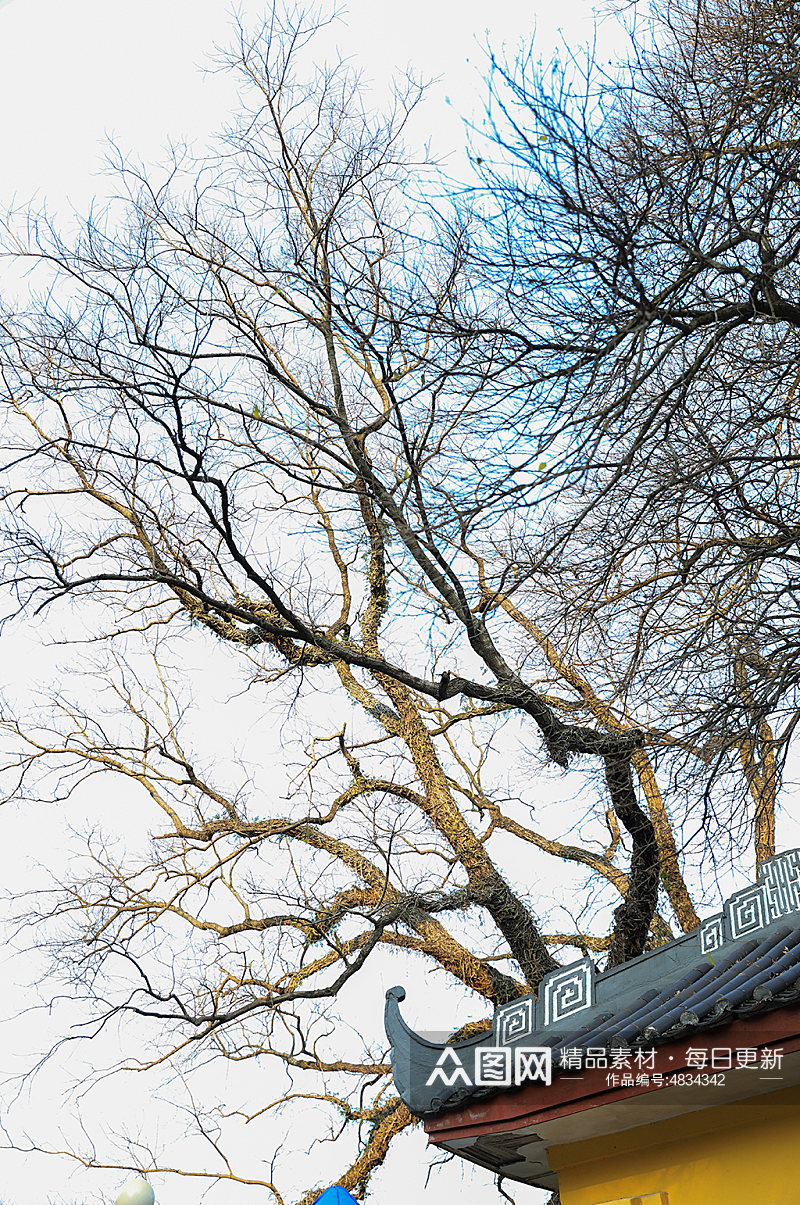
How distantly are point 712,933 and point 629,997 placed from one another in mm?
432

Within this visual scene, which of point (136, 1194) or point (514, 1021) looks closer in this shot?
point (514, 1021)

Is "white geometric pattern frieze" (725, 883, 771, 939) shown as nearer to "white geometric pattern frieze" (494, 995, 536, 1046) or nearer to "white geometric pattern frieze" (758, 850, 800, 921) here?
"white geometric pattern frieze" (758, 850, 800, 921)

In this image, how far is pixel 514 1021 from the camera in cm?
440

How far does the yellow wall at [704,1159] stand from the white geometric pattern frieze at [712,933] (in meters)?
0.74

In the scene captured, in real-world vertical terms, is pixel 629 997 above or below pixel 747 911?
below

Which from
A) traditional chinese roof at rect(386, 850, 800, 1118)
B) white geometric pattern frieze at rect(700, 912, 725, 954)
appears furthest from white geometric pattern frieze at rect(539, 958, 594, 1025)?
white geometric pattern frieze at rect(700, 912, 725, 954)

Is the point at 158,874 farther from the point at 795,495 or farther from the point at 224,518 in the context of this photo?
the point at 795,495

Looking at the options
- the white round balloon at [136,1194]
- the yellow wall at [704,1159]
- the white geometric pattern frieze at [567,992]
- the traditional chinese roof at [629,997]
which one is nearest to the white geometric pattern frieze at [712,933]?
the traditional chinese roof at [629,997]

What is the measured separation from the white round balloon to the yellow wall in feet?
6.56

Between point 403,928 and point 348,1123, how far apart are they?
1.45 metres

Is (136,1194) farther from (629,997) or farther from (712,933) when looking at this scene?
(712,933)

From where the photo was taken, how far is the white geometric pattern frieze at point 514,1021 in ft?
14.1

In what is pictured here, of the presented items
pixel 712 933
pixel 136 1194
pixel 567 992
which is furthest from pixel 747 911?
pixel 136 1194

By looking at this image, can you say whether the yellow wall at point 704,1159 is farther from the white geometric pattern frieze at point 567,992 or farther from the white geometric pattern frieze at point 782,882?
the white geometric pattern frieze at point 782,882
